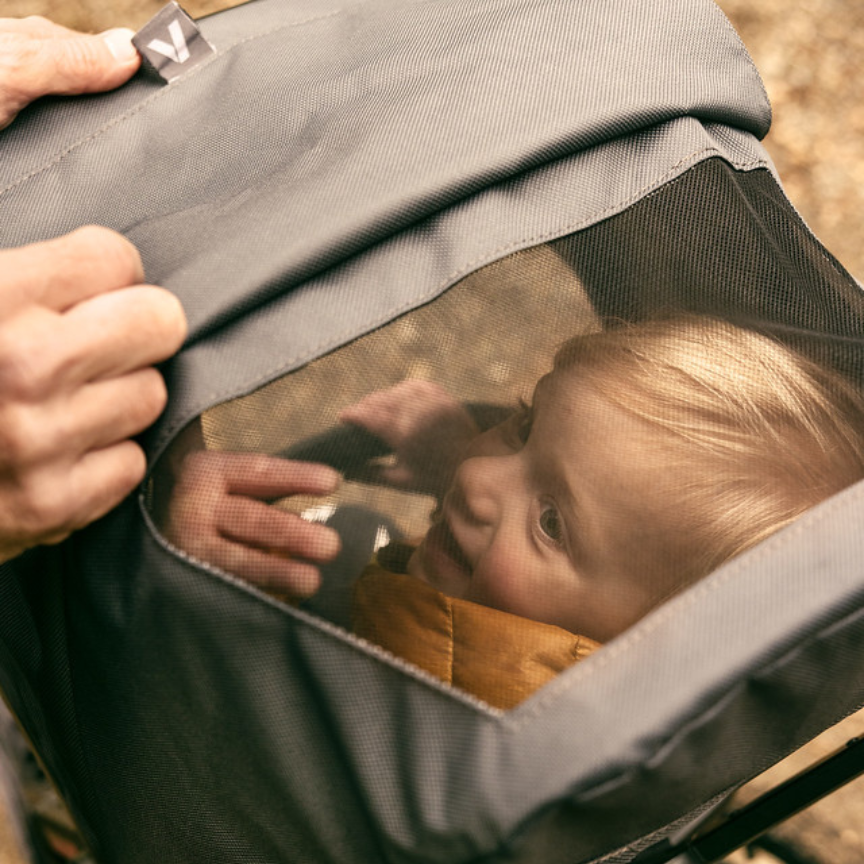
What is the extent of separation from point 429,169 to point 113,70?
0.98 feet

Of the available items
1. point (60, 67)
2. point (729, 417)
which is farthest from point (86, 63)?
point (729, 417)

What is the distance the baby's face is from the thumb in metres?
0.43

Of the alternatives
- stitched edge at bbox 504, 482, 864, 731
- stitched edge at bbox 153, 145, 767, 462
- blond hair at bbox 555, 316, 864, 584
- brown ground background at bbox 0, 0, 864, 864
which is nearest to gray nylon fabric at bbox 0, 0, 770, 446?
stitched edge at bbox 153, 145, 767, 462

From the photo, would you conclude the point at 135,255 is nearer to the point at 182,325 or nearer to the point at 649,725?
the point at 182,325

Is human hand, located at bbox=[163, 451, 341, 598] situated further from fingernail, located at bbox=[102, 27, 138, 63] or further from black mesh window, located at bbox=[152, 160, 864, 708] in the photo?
fingernail, located at bbox=[102, 27, 138, 63]

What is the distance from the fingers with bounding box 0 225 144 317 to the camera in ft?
1.58

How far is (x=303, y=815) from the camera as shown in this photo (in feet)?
1.78

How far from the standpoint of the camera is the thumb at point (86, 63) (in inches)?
26.1

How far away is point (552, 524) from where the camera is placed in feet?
1.96

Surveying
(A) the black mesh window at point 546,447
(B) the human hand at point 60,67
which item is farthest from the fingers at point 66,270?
(B) the human hand at point 60,67

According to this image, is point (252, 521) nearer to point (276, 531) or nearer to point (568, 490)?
point (276, 531)

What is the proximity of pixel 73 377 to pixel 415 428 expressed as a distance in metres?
0.21

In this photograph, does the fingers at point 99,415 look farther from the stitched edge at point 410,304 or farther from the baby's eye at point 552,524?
the baby's eye at point 552,524

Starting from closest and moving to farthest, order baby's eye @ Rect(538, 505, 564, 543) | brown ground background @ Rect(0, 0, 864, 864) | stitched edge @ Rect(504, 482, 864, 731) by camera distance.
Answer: stitched edge @ Rect(504, 482, 864, 731)
baby's eye @ Rect(538, 505, 564, 543)
brown ground background @ Rect(0, 0, 864, 864)
